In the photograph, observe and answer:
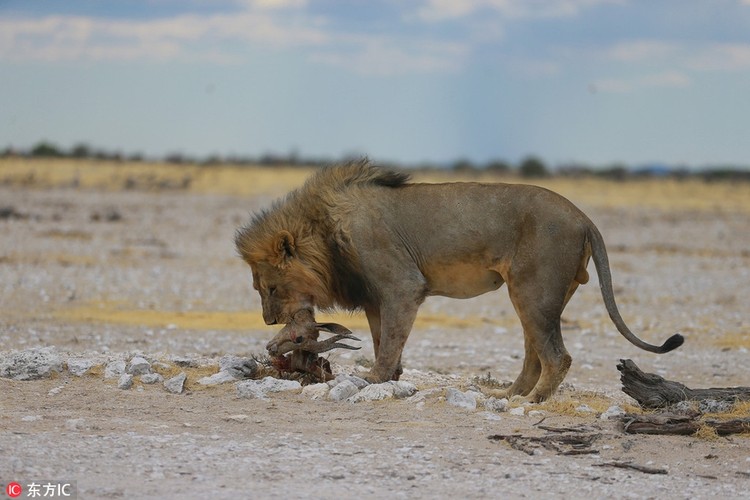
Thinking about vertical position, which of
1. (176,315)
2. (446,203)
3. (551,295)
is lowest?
(176,315)

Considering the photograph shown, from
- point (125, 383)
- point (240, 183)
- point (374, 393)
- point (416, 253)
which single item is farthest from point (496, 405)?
point (240, 183)

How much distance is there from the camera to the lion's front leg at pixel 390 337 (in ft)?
31.0

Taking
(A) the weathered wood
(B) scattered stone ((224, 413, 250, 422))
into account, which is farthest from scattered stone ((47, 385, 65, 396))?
(A) the weathered wood

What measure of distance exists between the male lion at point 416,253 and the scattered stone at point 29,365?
1826 millimetres

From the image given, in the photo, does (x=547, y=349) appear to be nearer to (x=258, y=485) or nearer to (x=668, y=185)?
(x=258, y=485)

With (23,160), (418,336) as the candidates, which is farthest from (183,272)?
(23,160)

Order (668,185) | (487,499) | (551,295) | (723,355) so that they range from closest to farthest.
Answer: (487,499) < (551,295) < (723,355) < (668,185)

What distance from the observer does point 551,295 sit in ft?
30.3

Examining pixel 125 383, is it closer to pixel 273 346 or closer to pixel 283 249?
pixel 273 346

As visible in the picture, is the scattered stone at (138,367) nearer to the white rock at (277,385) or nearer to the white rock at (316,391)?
the white rock at (277,385)

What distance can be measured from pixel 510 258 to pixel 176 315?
7.83 meters

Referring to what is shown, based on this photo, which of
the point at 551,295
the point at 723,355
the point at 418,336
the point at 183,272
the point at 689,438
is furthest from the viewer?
the point at 183,272

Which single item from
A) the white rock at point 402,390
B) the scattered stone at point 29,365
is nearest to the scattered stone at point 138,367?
the scattered stone at point 29,365

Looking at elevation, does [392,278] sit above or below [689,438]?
above
